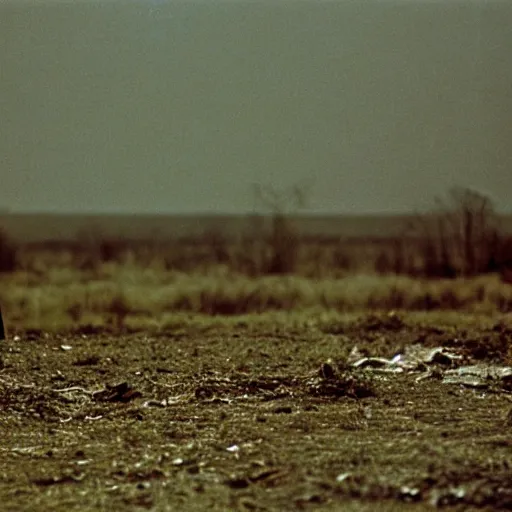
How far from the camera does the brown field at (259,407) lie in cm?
557

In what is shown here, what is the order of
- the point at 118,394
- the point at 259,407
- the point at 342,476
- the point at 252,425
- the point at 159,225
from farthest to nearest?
the point at 159,225 < the point at 118,394 < the point at 259,407 < the point at 252,425 < the point at 342,476

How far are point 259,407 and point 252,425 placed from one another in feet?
1.92

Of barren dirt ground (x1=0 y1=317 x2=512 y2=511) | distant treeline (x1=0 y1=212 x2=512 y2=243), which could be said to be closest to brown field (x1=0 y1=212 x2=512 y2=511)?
barren dirt ground (x1=0 y1=317 x2=512 y2=511)

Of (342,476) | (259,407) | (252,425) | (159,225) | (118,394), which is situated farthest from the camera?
(159,225)

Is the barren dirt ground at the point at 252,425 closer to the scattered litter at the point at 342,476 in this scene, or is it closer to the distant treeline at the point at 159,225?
the scattered litter at the point at 342,476

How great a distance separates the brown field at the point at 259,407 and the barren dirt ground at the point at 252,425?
0.05 ft

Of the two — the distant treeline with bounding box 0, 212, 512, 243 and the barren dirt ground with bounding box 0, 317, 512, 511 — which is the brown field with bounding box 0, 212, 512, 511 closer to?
the barren dirt ground with bounding box 0, 317, 512, 511

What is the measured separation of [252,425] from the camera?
22.9ft

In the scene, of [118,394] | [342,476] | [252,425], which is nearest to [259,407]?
[252,425]

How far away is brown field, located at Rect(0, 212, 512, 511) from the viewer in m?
5.57

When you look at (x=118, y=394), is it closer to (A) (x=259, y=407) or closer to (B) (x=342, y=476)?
(A) (x=259, y=407)

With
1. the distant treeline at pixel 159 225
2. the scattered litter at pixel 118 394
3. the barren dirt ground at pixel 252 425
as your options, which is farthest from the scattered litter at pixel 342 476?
the distant treeline at pixel 159 225

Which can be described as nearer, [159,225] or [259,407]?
[259,407]

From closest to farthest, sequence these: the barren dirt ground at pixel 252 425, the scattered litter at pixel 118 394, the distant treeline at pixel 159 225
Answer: the barren dirt ground at pixel 252 425
the scattered litter at pixel 118 394
the distant treeline at pixel 159 225
